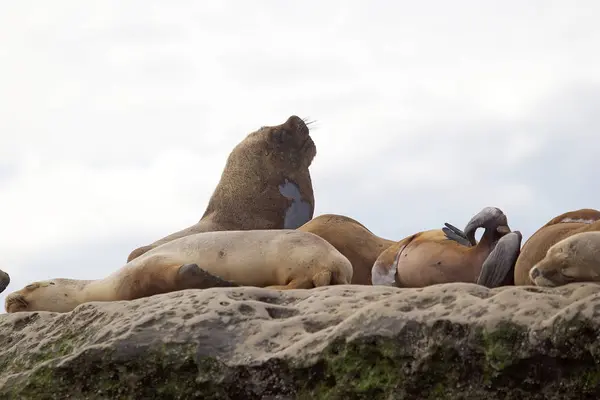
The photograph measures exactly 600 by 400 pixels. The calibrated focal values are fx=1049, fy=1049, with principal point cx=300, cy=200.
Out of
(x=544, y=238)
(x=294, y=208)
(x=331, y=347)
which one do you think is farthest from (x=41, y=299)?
(x=294, y=208)

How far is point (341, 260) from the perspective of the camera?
5.67 m

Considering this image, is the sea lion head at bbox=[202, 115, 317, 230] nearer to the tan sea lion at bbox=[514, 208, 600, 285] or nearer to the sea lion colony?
the sea lion colony

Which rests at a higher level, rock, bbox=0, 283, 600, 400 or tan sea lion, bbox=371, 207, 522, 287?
tan sea lion, bbox=371, 207, 522, 287

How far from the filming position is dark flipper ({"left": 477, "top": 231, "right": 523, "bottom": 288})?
17.5ft

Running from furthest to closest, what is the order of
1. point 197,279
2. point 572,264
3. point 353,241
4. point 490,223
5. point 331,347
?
point 353,241 < point 490,223 < point 197,279 < point 572,264 < point 331,347

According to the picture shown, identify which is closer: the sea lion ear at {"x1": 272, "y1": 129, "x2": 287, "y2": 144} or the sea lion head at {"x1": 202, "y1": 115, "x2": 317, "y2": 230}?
the sea lion head at {"x1": 202, "y1": 115, "x2": 317, "y2": 230}

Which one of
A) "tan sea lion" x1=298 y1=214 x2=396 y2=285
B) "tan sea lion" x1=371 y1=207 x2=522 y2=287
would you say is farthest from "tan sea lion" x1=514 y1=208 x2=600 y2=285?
"tan sea lion" x1=298 y1=214 x2=396 y2=285

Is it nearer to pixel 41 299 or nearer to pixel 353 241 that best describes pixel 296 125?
pixel 353 241

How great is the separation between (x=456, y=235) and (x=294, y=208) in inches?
137

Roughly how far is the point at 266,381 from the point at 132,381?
0.64 metres

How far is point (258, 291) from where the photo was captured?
473 cm

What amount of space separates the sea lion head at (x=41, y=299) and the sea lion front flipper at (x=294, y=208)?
11.3 ft

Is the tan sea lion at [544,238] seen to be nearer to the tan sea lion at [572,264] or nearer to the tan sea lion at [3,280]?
the tan sea lion at [572,264]

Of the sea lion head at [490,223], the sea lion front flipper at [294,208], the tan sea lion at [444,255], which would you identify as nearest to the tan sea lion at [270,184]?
the sea lion front flipper at [294,208]
